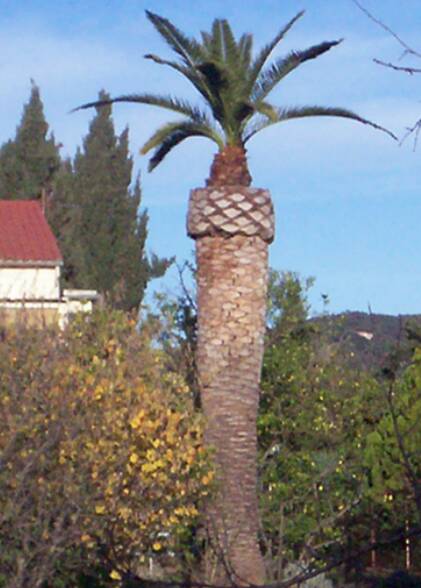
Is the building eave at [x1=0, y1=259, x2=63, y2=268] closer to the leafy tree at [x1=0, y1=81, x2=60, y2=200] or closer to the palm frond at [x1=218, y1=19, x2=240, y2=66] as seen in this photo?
the leafy tree at [x1=0, y1=81, x2=60, y2=200]

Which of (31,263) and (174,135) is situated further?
(31,263)

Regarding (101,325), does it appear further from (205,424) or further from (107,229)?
(107,229)

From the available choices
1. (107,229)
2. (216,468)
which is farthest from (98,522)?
(107,229)

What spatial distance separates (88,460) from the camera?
12.8 metres

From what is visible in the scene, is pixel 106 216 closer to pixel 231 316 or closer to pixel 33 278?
pixel 33 278

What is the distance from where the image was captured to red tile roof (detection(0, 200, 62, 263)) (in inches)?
1404

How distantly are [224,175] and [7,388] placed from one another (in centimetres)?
389

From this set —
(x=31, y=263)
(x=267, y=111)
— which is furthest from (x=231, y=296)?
(x=31, y=263)

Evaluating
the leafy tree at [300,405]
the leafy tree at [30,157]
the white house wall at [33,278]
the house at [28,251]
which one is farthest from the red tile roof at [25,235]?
the leafy tree at [300,405]

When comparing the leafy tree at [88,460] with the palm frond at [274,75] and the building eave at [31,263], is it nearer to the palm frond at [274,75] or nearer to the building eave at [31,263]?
the palm frond at [274,75]

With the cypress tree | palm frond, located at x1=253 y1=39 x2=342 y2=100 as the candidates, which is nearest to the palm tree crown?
palm frond, located at x1=253 y1=39 x2=342 y2=100

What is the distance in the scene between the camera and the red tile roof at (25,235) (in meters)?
35.7

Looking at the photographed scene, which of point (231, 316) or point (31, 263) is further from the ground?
point (31, 263)

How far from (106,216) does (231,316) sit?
103ft
